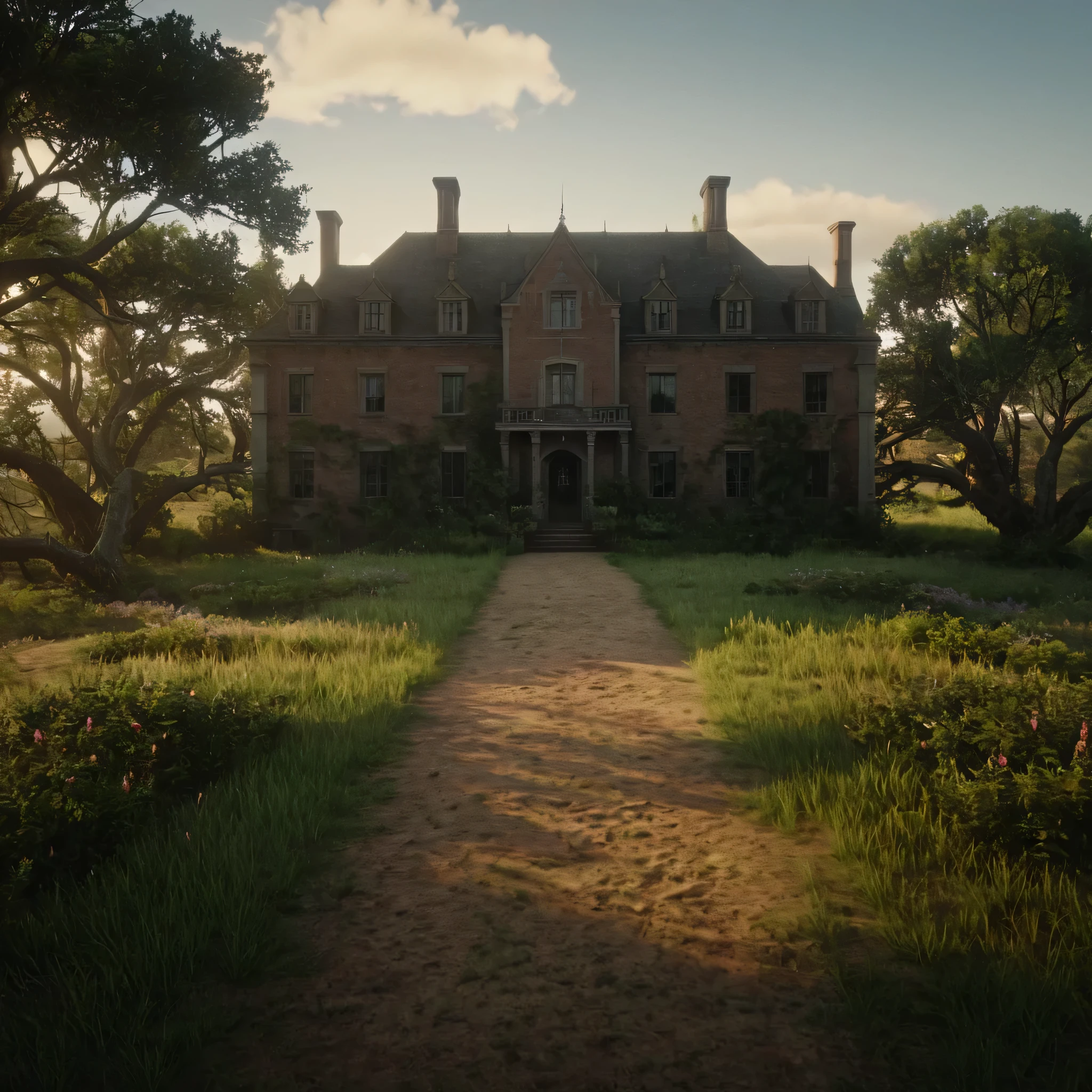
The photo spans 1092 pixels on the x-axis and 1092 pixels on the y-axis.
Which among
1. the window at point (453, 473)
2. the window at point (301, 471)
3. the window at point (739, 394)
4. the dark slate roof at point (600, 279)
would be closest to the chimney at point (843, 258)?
the dark slate roof at point (600, 279)

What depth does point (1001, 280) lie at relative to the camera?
2909 cm

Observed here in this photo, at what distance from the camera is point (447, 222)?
3409 cm

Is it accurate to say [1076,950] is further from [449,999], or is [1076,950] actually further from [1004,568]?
[1004,568]

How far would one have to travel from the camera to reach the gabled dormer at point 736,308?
102 ft

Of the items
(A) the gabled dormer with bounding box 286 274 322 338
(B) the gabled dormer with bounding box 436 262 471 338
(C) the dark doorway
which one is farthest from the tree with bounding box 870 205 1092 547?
(A) the gabled dormer with bounding box 286 274 322 338

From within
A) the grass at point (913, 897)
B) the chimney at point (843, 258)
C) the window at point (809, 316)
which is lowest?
the grass at point (913, 897)

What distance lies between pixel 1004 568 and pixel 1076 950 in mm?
22886

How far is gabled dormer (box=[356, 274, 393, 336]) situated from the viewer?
1242 inches

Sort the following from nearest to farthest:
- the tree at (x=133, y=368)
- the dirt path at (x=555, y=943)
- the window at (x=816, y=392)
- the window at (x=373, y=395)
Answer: the dirt path at (x=555, y=943) → the tree at (x=133, y=368) → the window at (x=816, y=392) → the window at (x=373, y=395)

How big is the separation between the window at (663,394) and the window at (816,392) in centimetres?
508

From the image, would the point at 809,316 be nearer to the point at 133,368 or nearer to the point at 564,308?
the point at 564,308

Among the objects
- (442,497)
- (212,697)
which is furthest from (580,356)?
(212,697)

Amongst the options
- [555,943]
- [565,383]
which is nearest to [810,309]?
[565,383]

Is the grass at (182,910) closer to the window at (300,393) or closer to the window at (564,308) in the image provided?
the window at (564,308)
